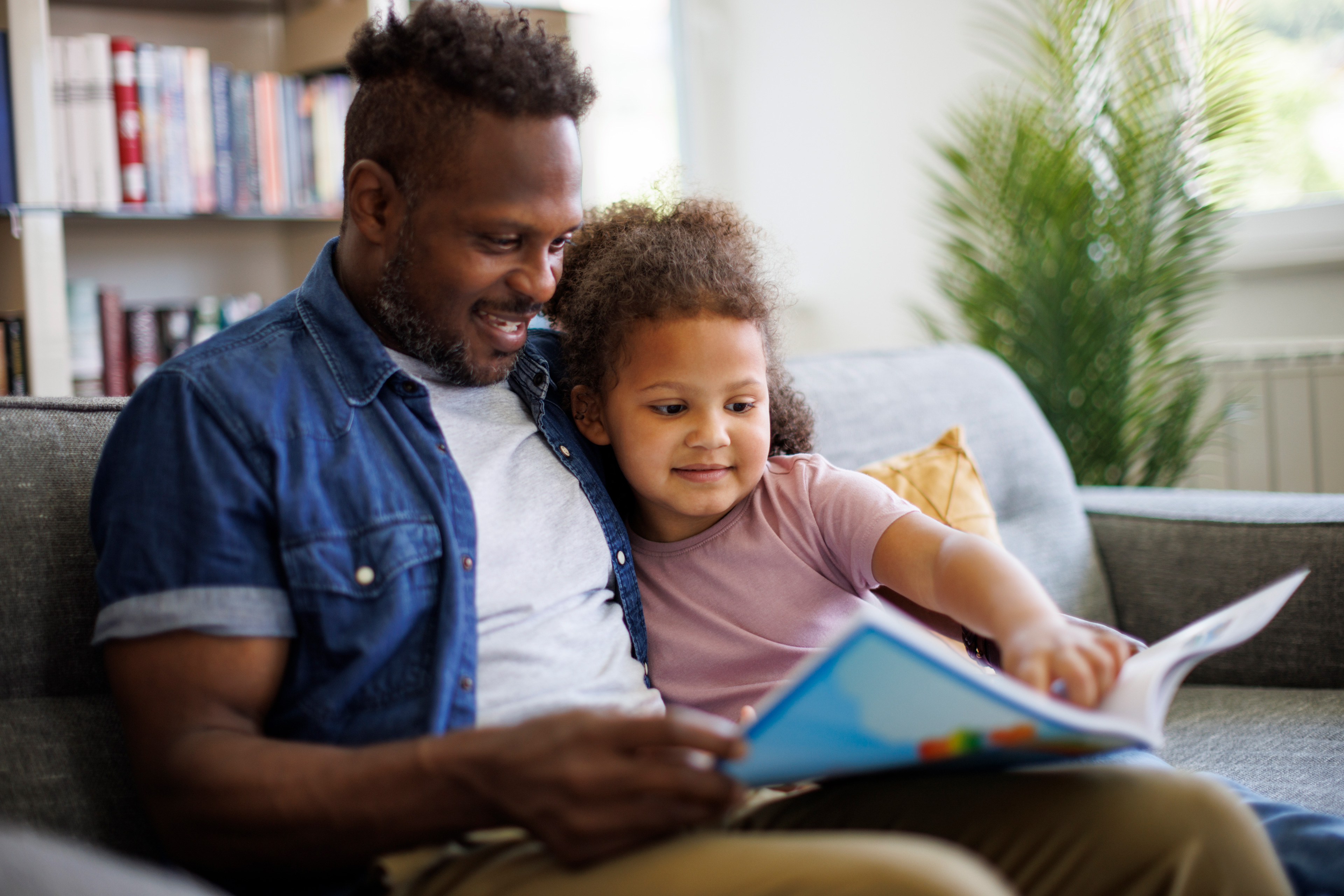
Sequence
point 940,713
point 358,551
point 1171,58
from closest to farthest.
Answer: point 940,713, point 358,551, point 1171,58

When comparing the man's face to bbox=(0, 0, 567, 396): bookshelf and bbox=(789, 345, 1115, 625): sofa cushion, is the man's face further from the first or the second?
bbox=(0, 0, 567, 396): bookshelf

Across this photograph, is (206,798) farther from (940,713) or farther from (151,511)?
(940,713)

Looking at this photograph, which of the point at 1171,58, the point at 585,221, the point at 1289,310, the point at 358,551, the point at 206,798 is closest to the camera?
the point at 206,798

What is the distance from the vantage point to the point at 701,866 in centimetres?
73

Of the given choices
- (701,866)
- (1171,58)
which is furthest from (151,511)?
(1171,58)

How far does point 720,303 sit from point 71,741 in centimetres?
79

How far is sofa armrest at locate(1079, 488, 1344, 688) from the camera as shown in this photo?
160cm

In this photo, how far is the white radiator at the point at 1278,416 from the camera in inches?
103

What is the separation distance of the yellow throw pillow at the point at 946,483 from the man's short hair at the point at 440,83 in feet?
2.34

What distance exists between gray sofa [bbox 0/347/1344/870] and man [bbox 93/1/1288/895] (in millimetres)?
210

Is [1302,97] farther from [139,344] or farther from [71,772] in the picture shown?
[71,772]

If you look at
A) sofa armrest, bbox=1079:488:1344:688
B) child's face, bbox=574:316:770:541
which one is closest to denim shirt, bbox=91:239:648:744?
child's face, bbox=574:316:770:541

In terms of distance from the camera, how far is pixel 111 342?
90.8 inches

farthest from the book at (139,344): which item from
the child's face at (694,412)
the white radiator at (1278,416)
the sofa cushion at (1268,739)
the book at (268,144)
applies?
the white radiator at (1278,416)
